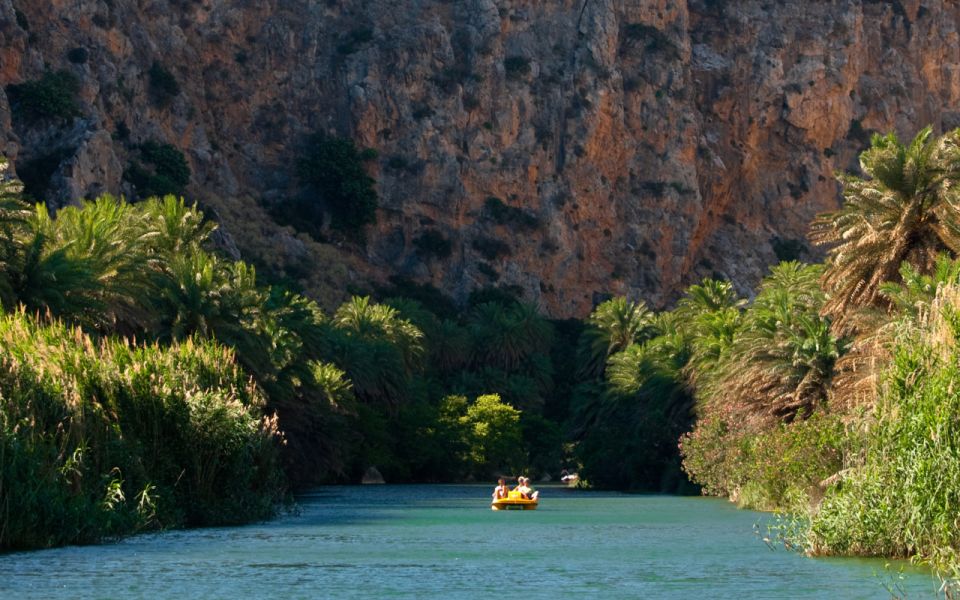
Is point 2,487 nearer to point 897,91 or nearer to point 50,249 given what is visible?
point 50,249

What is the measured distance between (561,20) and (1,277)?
101695 millimetres

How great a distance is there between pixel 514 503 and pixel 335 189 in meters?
71.7

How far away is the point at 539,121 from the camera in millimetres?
135625

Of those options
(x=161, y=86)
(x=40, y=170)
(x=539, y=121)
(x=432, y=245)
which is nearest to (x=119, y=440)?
(x=40, y=170)

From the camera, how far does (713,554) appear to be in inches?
1310

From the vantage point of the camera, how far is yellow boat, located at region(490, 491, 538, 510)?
5784 centimetres

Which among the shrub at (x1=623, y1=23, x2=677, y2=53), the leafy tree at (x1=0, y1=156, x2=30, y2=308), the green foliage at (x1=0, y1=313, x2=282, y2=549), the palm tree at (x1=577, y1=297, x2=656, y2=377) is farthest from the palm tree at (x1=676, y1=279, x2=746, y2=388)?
the shrub at (x1=623, y1=23, x2=677, y2=53)

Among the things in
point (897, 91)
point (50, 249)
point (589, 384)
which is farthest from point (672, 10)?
point (50, 249)

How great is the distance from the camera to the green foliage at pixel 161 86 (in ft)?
399

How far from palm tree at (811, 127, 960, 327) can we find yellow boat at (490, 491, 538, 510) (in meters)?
17.7

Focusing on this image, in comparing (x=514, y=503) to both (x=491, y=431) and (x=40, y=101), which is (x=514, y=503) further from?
(x=40, y=101)

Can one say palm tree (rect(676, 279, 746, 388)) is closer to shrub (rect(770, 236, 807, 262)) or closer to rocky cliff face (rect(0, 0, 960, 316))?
rocky cliff face (rect(0, 0, 960, 316))

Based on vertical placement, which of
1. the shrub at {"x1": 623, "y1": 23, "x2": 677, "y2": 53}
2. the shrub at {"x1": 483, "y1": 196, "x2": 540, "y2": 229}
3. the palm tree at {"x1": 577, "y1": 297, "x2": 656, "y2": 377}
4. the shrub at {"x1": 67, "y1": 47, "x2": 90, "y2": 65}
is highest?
the shrub at {"x1": 623, "y1": 23, "x2": 677, "y2": 53}

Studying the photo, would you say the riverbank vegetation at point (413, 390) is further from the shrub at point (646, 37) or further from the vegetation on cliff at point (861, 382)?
the shrub at point (646, 37)
